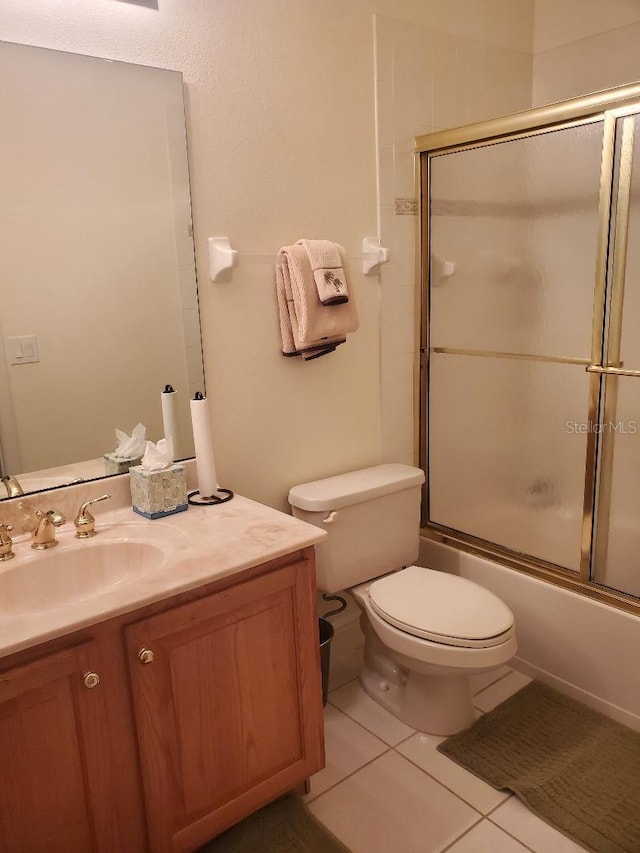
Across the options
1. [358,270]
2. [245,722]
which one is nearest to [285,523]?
[245,722]

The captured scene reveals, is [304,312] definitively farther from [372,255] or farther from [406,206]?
[406,206]

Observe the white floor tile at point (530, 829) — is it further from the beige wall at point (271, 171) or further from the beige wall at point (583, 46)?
the beige wall at point (583, 46)

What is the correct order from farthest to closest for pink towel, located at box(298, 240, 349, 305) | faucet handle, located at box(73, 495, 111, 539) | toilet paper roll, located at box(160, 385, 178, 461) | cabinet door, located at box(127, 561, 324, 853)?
1. pink towel, located at box(298, 240, 349, 305)
2. toilet paper roll, located at box(160, 385, 178, 461)
3. faucet handle, located at box(73, 495, 111, 539)
4. cabinet door, located at box(127, 561, 324, 853)

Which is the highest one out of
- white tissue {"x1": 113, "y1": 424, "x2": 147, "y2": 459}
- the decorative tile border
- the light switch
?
the decorative tile border

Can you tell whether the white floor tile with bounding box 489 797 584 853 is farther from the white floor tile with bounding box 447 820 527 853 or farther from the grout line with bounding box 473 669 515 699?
the grout line with bounding box 473 669 515 699

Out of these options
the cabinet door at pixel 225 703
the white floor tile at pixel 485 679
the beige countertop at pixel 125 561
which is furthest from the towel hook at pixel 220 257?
the white floor tile at pixel 485 679

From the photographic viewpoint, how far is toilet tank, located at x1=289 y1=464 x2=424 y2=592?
2.04 meters

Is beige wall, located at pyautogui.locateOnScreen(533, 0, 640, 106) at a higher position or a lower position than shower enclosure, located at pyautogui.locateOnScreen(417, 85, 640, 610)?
higher

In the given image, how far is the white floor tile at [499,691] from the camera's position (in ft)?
7.11

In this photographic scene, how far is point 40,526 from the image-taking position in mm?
1522

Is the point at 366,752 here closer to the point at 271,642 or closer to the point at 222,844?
the point at 222,844

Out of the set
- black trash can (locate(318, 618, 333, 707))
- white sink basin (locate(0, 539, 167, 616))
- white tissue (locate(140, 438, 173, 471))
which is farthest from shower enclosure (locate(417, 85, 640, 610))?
white sink basin (locate(0, 539, 167, 616))

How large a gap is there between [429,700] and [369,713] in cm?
24

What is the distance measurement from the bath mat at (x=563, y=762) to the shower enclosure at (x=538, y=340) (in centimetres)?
41
